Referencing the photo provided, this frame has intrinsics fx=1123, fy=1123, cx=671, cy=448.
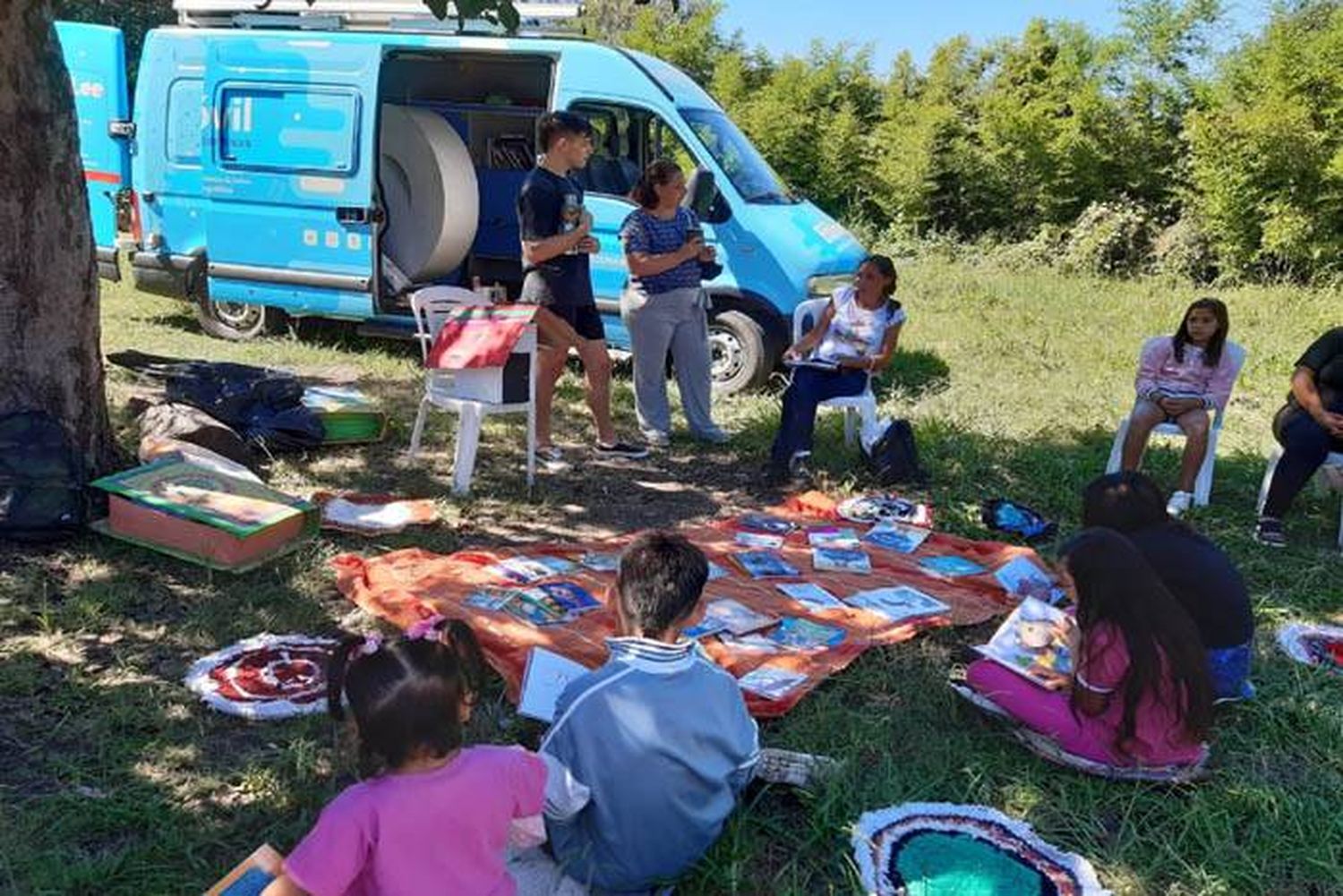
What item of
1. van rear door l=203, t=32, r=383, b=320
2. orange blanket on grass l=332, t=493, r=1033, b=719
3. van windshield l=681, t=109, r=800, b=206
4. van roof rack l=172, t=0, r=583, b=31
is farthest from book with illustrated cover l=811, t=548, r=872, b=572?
van roof rack l=172, t=0, r=583, b=31

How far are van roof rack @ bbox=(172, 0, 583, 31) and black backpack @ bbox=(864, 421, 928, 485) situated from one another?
162 inches

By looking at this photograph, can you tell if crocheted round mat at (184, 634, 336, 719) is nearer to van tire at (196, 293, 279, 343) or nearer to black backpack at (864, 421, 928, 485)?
black backpack at (864, 421, 928, 485)

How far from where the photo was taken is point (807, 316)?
6.73 m

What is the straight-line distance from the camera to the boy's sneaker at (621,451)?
6.31 metres

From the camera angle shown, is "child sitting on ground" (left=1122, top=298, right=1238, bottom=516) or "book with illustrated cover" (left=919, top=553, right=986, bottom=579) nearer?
"book with illustrated cover" (left=919, top=553, right=986, bottom=579)

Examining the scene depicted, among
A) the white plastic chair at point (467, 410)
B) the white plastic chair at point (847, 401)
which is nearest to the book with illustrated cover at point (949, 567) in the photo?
the white plastic chair at point (847, 401)

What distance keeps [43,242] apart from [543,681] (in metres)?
2.95

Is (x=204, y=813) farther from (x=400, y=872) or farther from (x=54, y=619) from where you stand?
(x=54, y=619)

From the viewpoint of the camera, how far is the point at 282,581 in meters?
4.28

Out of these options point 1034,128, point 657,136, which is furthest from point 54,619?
point 1034,128

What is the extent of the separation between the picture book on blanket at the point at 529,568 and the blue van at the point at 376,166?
327 cm

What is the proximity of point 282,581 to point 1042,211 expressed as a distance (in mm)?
12886

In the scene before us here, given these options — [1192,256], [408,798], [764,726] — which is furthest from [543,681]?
[1192,256]

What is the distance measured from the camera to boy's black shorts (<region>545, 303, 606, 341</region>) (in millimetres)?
5980
